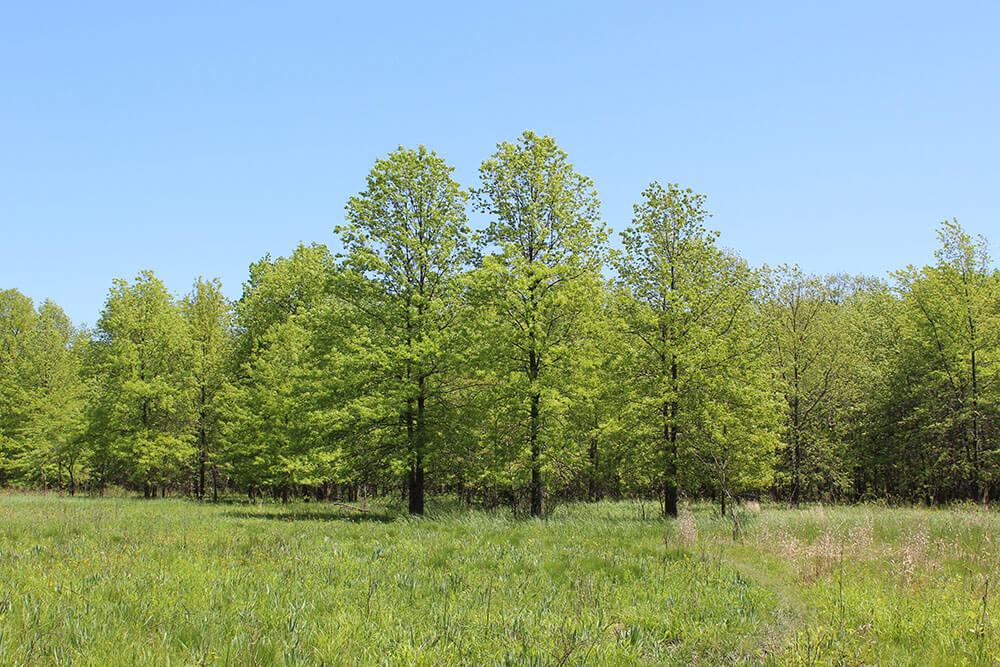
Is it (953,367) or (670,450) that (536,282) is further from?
(953,367)

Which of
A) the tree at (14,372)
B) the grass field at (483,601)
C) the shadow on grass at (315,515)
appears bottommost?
the shadow on grass at (315,515)

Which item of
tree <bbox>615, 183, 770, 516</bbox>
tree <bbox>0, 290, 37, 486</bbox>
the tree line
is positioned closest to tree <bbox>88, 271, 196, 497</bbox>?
the tree line

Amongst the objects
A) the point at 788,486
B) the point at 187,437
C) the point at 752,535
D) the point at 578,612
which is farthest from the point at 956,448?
the point at 187,437

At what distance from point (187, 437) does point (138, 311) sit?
332 inches

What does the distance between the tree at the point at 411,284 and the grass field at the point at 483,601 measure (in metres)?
9.61

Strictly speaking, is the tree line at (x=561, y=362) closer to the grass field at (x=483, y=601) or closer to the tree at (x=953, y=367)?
the tree at (x=953, y=367)

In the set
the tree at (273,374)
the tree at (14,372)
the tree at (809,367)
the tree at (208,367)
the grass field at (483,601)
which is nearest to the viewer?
the grass field at (483,601)

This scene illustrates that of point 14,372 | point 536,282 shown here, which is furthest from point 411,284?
point 14,372

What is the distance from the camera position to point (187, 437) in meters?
32.7

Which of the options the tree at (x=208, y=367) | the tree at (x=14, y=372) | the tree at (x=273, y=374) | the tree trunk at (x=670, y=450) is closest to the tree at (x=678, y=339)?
the tree trunk at (x=670, y=450)

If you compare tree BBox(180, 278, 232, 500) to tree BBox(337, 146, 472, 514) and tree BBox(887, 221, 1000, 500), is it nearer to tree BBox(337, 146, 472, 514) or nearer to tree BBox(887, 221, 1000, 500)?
tree BBox(337, 146, 472, 514)

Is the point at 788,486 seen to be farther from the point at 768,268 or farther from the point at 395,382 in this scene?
the point at 395,382

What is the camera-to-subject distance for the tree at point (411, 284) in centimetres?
2141

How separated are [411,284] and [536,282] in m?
5.00
